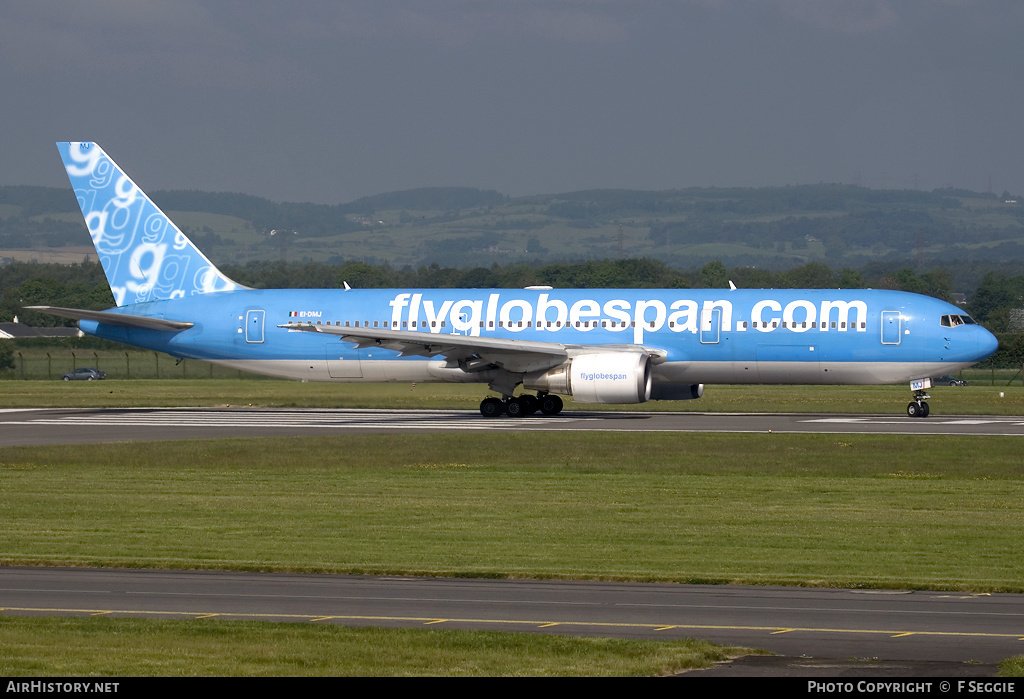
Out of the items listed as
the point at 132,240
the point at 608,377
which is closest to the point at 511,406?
the point at 608,377

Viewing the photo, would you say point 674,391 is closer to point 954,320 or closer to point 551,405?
point 551,405

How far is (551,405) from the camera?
46.9m

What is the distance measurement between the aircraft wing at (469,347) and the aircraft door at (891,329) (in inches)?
296

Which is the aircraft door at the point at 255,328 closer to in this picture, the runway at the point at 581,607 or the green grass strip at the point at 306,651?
the runway at the point at 581,607

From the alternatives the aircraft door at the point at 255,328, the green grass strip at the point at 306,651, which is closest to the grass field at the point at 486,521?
the green grass strip at the point at 306,651

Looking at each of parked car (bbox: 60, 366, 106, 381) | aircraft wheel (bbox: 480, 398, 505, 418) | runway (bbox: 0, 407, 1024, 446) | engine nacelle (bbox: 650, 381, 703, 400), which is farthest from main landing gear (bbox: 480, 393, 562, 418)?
parked car (bbox: 60, 366, 106, 381)

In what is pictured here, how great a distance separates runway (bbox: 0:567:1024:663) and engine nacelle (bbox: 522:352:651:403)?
25.2 metres

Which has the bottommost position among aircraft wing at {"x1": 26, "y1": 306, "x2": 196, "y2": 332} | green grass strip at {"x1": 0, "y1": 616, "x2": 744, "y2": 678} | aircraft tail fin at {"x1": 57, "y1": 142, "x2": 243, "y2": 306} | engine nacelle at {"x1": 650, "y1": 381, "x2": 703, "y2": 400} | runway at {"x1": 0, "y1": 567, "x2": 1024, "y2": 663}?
runway at {"x1": 0, "y1": 567, "x2": 1024, "y2": 663}

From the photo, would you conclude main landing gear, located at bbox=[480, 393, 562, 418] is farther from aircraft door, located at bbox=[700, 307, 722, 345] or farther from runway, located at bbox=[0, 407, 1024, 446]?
aircraft door, located at bbox=[700, 307, 722, 345]

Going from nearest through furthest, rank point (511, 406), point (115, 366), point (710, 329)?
point (710, 329) → point (511, 406) → point (115, 366)

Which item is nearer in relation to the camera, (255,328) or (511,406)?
(511,406)

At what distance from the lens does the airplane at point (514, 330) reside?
43.9 m

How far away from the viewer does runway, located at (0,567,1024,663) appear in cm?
1334

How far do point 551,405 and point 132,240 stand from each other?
17.5 meters
